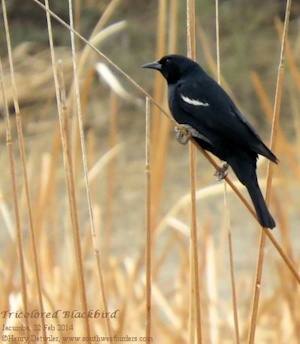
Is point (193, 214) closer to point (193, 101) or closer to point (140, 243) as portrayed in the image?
point (193, 101)

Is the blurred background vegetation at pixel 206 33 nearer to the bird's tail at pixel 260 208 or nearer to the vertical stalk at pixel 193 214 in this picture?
the vertical stalk at pixel 193 214

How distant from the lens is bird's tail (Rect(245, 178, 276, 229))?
2.23ft

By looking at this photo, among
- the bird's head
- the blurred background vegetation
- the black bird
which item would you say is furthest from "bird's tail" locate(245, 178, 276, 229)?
the blurred background vegetation

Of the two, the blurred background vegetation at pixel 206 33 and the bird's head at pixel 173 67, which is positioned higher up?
the blurred background vegetation at pixel 206 33

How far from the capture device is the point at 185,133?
74cm

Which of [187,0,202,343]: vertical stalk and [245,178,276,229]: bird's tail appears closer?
[245,178,276,229]: bird's tail

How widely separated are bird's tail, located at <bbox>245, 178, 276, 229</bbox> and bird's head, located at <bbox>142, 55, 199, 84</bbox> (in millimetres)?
139

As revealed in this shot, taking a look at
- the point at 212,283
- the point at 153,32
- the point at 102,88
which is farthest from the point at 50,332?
the point at 153,32

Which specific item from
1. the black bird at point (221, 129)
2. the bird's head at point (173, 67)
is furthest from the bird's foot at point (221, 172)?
the bird's head at point (173, 67)

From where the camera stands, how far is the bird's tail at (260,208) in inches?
26.8

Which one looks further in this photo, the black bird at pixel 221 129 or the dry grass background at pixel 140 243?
the dry grass background at pixel 140 243

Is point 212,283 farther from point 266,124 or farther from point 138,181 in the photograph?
point 266,124

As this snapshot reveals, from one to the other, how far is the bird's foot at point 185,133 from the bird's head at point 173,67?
0.08 metres

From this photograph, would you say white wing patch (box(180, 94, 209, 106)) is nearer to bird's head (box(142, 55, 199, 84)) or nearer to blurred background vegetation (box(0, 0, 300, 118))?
bird's head (box(142, 55, 199, 84))
